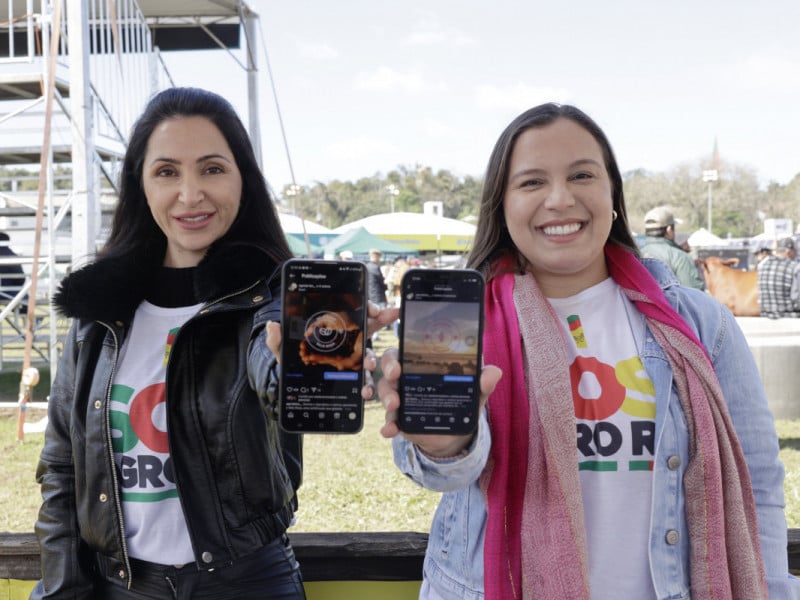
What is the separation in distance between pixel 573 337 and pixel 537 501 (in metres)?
0.36

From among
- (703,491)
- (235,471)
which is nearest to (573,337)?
(703,491)

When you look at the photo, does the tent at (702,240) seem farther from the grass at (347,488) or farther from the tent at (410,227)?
the grass at (347,488)

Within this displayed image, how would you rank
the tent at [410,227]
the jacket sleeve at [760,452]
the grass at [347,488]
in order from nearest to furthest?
the jacket sleeve at [760,452], the grass at [347,488], the tent at [410,227]

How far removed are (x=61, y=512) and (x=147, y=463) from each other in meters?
0.26

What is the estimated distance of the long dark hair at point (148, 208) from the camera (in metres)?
1.74

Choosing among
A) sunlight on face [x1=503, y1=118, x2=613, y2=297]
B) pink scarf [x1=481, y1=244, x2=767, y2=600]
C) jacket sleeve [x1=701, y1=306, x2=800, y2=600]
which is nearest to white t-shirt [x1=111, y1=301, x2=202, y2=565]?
pink scarf [x1=481, y1=244, x2=767, y2=600]

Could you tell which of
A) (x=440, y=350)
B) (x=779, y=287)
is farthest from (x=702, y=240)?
(x=440, y=350)

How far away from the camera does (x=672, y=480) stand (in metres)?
1.42

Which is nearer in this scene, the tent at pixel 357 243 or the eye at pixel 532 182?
the eye at pixel 532 182

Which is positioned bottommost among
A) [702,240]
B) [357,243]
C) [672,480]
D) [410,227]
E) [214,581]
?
[214,581]

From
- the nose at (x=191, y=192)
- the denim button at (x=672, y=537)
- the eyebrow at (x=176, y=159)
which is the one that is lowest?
the denim button at (x=672, y=537)

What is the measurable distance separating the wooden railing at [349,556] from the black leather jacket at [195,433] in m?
0.39

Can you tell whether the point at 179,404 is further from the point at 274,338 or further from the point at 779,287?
the point at 779,287

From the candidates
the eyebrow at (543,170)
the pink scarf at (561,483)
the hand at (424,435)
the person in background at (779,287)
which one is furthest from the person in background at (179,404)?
the person in background at (779,287)
